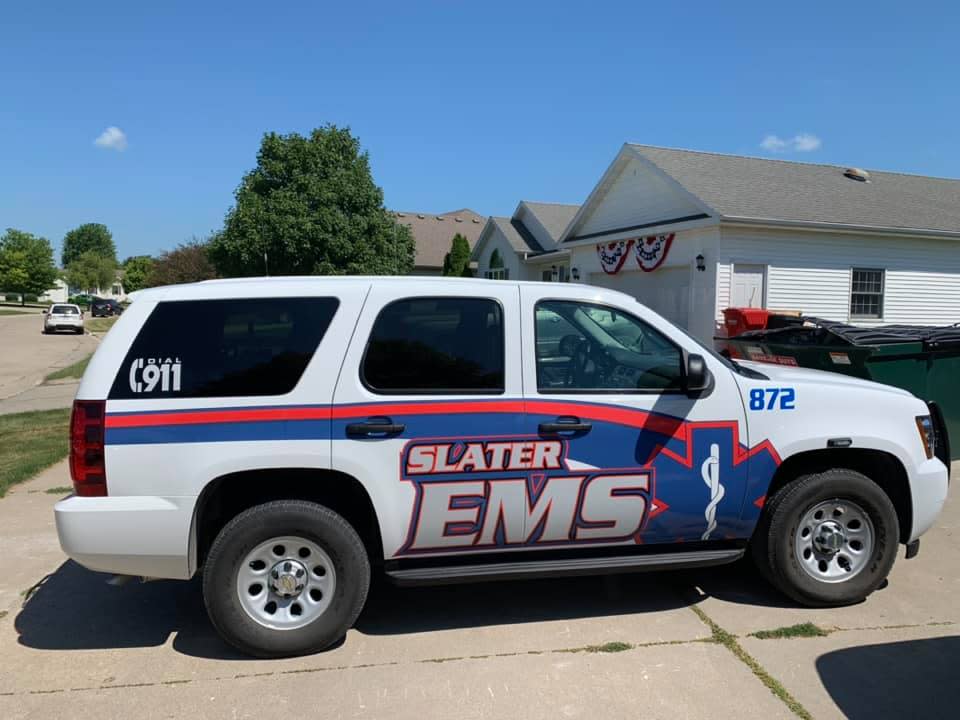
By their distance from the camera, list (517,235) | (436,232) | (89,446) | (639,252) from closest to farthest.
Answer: (89,446)
(639,252)
(517,235)
(436,232)

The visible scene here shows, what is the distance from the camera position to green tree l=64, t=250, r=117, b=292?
110 meters

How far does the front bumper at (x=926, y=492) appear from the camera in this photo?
4461 mm

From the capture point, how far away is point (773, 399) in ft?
13.8

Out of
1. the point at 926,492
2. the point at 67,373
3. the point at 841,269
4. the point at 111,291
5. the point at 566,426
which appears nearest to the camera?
the point at 566,426

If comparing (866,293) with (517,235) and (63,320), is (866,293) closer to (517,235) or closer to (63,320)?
(517,235)

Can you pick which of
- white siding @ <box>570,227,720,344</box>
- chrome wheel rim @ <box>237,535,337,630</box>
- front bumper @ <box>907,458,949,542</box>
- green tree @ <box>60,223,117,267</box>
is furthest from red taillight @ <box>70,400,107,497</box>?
green tree @ <box>60,223,117,267</box>

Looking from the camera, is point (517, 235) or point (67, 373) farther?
point (517, 235)

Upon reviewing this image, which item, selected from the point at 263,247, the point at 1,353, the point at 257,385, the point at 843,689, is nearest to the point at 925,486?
the point at 843,689

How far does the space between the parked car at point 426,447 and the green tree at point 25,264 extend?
92.3m

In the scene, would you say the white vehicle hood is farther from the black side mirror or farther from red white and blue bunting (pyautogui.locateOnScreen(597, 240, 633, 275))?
red white and blue bunting (pyautogui.locateOnScreen(597, 240, 633, 275))

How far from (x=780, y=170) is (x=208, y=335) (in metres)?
19.7

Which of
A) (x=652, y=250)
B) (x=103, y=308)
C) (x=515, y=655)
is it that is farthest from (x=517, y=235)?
(x=103, y=308)

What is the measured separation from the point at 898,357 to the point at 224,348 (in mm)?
6215

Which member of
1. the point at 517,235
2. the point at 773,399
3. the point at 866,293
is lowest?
the point at 773,399
